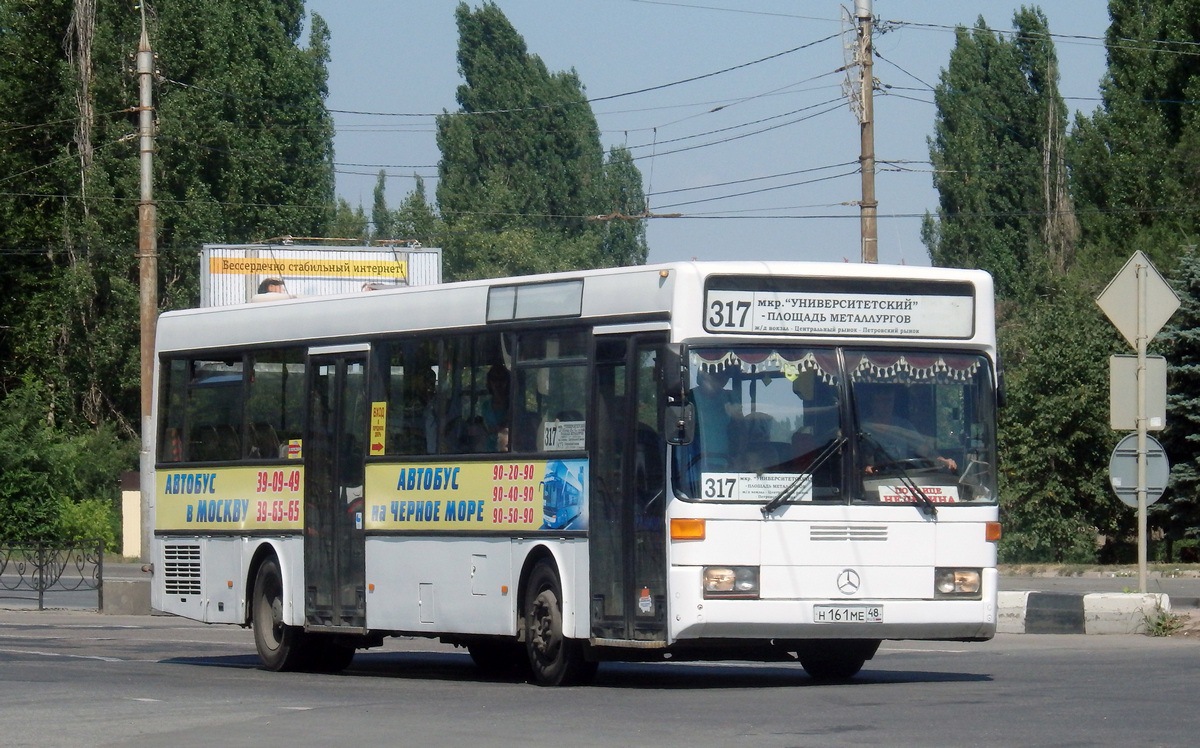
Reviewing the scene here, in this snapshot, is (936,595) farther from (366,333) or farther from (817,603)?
(366,333)

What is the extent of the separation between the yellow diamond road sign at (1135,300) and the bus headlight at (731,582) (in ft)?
21.2

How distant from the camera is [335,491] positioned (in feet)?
53.3

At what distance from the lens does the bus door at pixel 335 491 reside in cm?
1600

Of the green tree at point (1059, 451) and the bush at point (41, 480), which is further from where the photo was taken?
the bush at point (41, 480)

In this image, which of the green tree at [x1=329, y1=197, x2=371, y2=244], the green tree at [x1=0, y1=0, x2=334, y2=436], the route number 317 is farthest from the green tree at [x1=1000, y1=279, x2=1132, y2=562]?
the green tree at [x1=329, y1=197, x2=371, y2=244]

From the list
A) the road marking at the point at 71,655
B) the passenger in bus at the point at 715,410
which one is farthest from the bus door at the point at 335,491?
the passenger in bus at the point at 715,410

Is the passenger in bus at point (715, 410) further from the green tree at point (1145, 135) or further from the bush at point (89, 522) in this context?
the bush at point (89, 522)

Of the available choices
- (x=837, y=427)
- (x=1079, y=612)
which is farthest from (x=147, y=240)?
(x=837, y=427)

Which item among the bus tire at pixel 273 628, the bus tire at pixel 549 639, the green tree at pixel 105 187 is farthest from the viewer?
the green tree at pixel 105 187

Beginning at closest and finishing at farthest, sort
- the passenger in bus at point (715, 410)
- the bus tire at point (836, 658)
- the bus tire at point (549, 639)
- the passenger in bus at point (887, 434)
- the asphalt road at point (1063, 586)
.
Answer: the passenger in bus at point (715, 410), the passenger in bus at point (887, 434), the bus tire at point (549, 639), the bus tire at point (836, 658), the asphalt road at point (1063, 586)

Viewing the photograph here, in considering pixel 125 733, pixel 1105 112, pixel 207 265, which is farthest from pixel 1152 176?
pixel 125 733

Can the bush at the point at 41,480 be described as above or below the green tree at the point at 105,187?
below

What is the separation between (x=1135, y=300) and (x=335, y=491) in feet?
24.1

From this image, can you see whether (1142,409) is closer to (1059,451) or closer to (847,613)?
(847,613)
